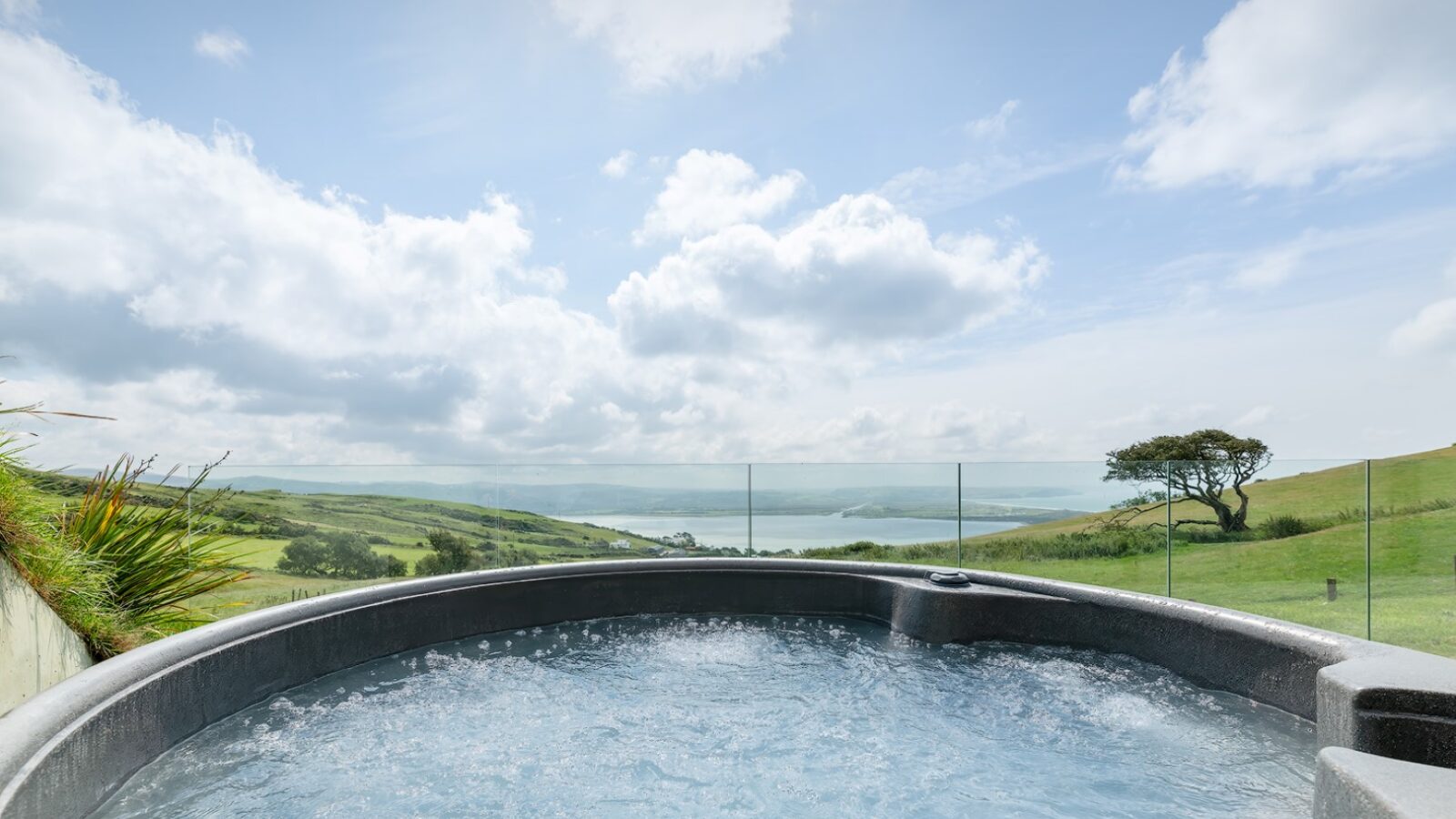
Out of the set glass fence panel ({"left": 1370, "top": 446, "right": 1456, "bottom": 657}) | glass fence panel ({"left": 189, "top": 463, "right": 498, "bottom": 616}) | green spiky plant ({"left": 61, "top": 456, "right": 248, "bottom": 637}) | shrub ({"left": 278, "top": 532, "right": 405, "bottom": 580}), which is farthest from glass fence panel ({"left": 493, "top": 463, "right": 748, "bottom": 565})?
glass fence panel ({"left": 1370, "top": 446, "right": 1456, "bottom": 657})

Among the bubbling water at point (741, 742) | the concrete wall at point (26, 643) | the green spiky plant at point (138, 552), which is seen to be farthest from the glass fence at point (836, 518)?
the concrete wall at point (26, 643)

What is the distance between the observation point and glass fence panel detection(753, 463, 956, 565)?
659 centimetres

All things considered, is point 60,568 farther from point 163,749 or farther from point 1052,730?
point 1052,730

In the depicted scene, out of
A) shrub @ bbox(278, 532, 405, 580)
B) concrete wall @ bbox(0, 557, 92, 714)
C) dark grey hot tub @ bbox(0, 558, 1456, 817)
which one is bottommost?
shrub @ bbox(278, 532, 405, 580)

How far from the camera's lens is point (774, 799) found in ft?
7.16

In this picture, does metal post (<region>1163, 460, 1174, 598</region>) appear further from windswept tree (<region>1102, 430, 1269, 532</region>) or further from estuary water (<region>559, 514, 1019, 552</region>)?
estuary water (<region>559, 514, 1019, 552</region>)

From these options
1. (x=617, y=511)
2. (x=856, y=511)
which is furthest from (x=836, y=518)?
(x=617, y=511)

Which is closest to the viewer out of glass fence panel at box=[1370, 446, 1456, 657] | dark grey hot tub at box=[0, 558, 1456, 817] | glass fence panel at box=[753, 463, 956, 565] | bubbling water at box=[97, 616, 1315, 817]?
dark grey hot tub at box=[0, 558, 1456, 817]

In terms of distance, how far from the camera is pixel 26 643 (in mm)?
2350

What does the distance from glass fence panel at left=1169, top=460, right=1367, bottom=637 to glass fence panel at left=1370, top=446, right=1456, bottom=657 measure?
200mm

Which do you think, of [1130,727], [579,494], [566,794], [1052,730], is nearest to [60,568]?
[566,794]

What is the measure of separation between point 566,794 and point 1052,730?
67.3 inches

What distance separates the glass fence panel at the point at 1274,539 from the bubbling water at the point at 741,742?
4.24 m

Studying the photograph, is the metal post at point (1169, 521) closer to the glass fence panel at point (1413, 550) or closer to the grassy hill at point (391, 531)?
the glass fence panel at point (1413, 550)
